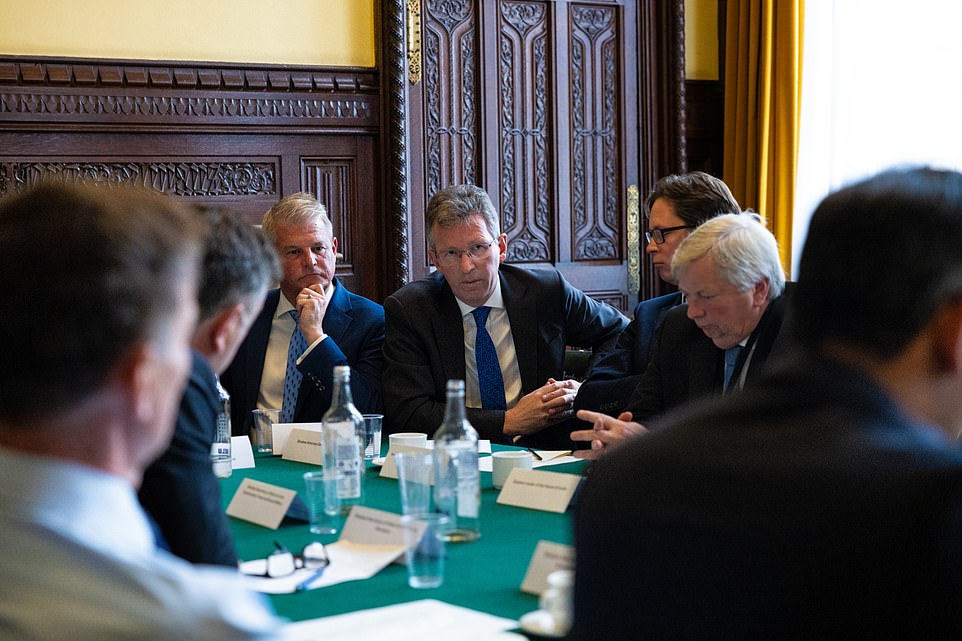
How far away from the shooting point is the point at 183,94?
564 centimetres

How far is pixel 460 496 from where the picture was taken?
2.30m

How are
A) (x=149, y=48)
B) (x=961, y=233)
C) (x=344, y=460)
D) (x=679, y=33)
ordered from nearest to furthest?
(x=961, y=233) < (x=344, y=460) < (x=149, y=48) < (x=679, y=33)

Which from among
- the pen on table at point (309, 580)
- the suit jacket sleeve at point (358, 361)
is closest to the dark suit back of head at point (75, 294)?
the pen on table at point (309, 580)

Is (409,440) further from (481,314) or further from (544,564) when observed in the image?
(544,564)

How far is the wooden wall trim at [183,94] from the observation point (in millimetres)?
5383

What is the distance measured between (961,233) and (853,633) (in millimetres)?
410

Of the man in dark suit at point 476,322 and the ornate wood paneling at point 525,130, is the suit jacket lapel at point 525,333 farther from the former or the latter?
the ornate wood paneling at point 525,130

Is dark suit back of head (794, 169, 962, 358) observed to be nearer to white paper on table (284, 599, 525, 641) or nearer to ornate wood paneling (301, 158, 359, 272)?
white paper on table (284, 599, 525, 641)

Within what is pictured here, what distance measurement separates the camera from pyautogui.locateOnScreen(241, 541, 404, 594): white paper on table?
197 cm

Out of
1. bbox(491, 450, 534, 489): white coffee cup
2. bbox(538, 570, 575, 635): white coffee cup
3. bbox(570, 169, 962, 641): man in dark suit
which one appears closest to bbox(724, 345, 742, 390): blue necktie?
bbox(491, 450, 534, 489): white coffee cup

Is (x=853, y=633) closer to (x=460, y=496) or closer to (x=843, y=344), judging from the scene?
(x=843, y=344)

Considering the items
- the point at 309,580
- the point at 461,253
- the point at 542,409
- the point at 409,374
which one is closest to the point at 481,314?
the point at 461,253

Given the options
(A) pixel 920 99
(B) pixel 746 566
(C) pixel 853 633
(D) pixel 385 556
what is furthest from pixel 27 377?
(A) pixel 920 99

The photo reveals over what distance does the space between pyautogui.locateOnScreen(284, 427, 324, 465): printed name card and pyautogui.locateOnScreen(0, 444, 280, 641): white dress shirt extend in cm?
213
